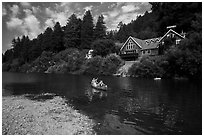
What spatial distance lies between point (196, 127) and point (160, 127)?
95.9 inches

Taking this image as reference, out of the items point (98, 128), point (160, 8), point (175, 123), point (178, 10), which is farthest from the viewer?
point (160, 8)

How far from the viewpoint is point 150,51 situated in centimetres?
7081

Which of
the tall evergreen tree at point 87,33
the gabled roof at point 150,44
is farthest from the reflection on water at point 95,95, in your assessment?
the tall evergreen tree at point 87,33

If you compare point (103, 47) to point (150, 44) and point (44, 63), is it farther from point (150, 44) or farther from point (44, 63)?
point (44, 63)

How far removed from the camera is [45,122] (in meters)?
13.2

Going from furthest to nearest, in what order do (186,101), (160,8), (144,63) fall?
(160,8) → (144,63) → (186,101)

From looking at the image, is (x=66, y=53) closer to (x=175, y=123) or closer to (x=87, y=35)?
(x=87, y=35)

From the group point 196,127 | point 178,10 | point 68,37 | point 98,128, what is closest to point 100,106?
point 98,128

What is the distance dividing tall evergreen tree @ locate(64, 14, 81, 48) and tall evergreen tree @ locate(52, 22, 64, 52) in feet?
17.2

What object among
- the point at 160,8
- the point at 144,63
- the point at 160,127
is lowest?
the point at 160,127

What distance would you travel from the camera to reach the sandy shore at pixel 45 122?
11.6 m

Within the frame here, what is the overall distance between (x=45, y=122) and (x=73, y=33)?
8723 centimetres

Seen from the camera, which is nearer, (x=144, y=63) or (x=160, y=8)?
(x=144, y=63)

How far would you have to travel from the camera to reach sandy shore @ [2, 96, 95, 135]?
37.9 ft
